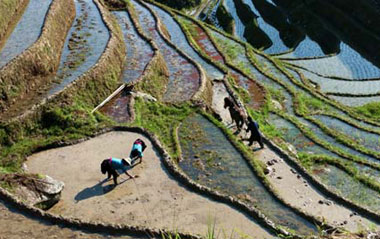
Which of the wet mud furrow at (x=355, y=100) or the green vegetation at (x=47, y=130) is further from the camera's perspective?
the wet mud furrow at (x=355, y=100)

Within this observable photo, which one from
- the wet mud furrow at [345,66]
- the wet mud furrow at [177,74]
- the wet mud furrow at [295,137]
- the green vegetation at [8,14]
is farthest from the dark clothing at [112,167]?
the wet mud furrow at [345,66]

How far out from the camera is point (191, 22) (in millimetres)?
35656

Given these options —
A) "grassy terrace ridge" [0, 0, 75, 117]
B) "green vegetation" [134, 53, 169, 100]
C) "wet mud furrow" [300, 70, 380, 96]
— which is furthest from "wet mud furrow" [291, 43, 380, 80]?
"grassy terrace ridge" [0, 0, 75, 117]

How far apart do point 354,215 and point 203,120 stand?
6.98 meters

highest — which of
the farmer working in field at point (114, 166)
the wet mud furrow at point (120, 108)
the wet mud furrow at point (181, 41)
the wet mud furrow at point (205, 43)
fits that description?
the wet mud furrow at point (205, 43)

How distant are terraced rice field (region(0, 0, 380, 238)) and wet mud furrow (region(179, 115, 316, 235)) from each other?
45 millimetres

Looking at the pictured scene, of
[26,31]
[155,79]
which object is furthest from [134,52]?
[26,31]

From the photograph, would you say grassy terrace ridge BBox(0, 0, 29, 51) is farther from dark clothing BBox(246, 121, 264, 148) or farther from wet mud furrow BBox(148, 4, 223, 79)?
dark clothing BBox(246, 121, 264, 148)

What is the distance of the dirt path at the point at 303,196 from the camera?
13703mm

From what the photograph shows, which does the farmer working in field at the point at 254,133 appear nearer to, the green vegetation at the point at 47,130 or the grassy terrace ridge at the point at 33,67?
the green vegetation at the point at 47,130

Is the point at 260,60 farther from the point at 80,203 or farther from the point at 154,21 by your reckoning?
the point at 80,203

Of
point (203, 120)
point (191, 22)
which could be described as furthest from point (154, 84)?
point (191, 22)

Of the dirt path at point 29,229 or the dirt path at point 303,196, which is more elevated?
the dirt path at point 303,196

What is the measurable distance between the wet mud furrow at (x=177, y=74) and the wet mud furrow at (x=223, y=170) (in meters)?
2.65
